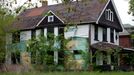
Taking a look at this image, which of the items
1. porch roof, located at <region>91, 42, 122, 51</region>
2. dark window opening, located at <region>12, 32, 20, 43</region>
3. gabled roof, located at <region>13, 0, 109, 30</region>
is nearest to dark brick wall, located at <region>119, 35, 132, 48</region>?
gabled roof, located at <region>13, 0, 109, 30</region>

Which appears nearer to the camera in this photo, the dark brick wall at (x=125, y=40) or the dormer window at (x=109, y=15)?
the dormer window at (x=109, y=15)

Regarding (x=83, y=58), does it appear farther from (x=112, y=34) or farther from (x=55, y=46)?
(x=112, y=34)

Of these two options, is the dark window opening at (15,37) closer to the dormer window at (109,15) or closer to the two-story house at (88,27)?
the two-story house at (88,27)

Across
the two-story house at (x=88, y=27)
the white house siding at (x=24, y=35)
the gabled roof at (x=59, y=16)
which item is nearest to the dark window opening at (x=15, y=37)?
the two-story house at (x=88, y=27)

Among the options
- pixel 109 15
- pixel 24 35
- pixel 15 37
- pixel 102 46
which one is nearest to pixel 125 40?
pixel 109 15

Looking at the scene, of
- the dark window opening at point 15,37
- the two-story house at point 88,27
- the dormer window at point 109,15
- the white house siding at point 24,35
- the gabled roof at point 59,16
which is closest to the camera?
the two-story house at point 88,27

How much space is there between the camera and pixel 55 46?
141 ft

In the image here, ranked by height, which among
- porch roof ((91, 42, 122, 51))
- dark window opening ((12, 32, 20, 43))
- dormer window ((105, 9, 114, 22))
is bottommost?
porch roof ((91, 42, 122, 51))

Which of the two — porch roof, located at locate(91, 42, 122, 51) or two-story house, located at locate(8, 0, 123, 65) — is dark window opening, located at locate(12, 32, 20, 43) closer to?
two-story house, located at locate(8, 0, 123, 65)

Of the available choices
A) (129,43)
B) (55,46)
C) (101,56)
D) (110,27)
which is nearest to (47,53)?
(55,46)

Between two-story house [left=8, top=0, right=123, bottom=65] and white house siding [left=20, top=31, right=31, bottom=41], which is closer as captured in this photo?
two-story house [left=8, top=0, right=123, bottom=65]

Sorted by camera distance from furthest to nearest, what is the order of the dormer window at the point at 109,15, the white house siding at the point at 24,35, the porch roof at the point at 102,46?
the white house siding at the point at 24,35, the dormer window at the point at 109,15, the porch roof at the point at 102,46

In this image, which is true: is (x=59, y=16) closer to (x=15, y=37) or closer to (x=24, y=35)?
(x=15, y=37)

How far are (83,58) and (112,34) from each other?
10746 millimetres
